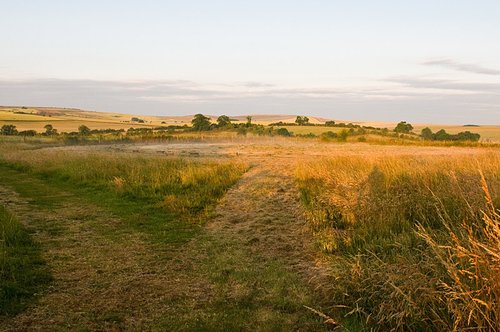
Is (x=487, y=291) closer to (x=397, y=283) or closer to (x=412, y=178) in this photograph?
(x=397, y=283)

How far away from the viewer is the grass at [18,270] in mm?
5345

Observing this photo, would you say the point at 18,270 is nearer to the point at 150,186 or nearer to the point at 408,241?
the point at 408,241

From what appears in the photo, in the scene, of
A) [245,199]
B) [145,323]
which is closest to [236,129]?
[245,199]

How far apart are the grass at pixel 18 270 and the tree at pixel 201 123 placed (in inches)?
2068

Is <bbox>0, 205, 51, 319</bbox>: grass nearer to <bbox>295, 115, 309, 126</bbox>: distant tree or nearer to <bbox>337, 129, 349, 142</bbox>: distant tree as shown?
<bbox>337, 129, 349, 142</bbox>: distant tree

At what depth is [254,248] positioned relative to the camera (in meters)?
7.68

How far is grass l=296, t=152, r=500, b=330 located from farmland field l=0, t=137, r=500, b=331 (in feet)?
0.10

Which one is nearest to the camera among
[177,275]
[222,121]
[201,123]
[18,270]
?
[18,270]

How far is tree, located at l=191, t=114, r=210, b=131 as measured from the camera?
60969mm

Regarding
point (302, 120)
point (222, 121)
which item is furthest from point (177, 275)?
point (302, 120)

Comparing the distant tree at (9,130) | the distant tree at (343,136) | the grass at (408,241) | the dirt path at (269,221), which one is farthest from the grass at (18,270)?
the distant tree at (9,130)

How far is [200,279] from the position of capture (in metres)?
6.25

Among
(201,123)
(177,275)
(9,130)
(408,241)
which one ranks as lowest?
(9,130)

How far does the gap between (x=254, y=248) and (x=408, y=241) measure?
2.68 m
